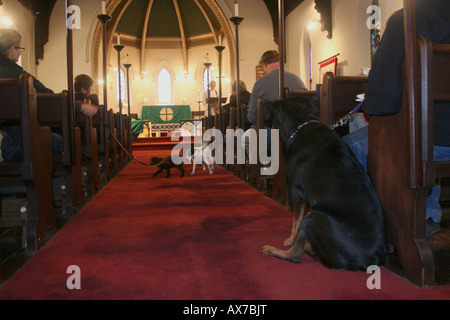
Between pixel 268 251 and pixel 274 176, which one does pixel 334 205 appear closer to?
pixel 268 251

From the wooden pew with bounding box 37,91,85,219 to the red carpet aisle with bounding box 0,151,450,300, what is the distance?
0.59ft

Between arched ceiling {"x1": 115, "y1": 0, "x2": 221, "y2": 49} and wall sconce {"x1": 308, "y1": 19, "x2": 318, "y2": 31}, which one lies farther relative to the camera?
arched ceiling {"x1": 115, "y1": 0, "x2": 221, "y2": 49}

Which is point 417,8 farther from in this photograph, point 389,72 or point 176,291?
point 176,291

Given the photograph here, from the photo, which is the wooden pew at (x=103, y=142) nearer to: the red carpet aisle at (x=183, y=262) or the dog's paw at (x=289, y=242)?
the red carpet aisle at (x=183, y=262)

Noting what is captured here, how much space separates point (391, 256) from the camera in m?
1.97

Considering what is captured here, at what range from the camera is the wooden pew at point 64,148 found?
9.75ft

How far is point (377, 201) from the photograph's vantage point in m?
1.64

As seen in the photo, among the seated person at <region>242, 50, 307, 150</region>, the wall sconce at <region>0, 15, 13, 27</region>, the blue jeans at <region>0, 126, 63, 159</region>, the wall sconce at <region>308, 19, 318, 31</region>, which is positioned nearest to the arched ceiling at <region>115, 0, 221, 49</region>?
the wall sconce at <region>308, 19, 318, 31</region>

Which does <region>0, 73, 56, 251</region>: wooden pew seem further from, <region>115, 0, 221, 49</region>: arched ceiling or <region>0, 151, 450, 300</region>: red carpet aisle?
<region>115, 0, 221, 49</region>: arched ceiling

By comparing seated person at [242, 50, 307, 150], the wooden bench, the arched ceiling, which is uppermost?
the arched ceiling

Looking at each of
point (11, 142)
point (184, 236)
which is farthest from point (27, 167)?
point (184, 236)

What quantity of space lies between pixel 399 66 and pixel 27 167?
6.33 feet

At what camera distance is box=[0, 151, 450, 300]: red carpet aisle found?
5.07 feet

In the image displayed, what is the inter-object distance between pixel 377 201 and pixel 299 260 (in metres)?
0.46
